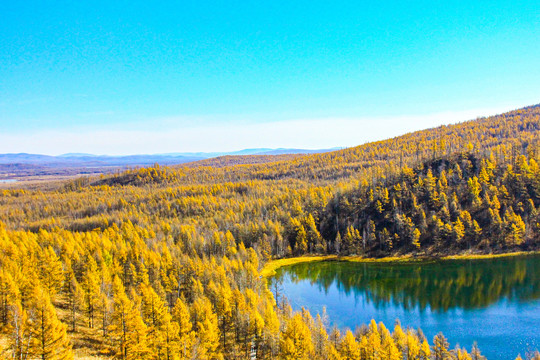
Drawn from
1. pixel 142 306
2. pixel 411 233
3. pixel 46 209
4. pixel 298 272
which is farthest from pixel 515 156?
pixel 46 209

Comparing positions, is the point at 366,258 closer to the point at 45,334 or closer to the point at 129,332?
the point at 129,332

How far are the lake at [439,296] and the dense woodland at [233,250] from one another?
765 centimetres

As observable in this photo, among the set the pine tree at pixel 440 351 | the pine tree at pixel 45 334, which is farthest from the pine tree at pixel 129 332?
the pine tree at pixel 440 351

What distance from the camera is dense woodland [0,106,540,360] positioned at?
139ft

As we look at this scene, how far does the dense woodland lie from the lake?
7.65 metres

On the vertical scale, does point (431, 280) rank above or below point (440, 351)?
below

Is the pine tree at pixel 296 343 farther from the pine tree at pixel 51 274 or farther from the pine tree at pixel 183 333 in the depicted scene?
the pine tree at pixel 51 274

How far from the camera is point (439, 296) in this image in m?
75.9

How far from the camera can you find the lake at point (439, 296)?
2243 inches

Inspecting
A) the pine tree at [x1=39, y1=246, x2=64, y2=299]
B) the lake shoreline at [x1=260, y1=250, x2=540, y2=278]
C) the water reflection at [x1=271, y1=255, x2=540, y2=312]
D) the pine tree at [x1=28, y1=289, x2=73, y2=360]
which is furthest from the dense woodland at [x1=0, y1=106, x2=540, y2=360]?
the water reflection at [x1=271, y1=255, x2=540, y2=312]

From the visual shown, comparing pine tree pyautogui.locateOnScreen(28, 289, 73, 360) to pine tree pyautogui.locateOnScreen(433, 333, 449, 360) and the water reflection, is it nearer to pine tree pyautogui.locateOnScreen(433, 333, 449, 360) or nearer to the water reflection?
pine tree pyautogui.locateOnScreen(433, 333, 449, 360)

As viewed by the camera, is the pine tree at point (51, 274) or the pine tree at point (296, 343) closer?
the pine tree at point (296, 343)

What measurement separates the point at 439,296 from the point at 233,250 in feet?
182

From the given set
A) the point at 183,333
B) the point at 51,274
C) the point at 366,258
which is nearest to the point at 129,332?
the point at 183,333
